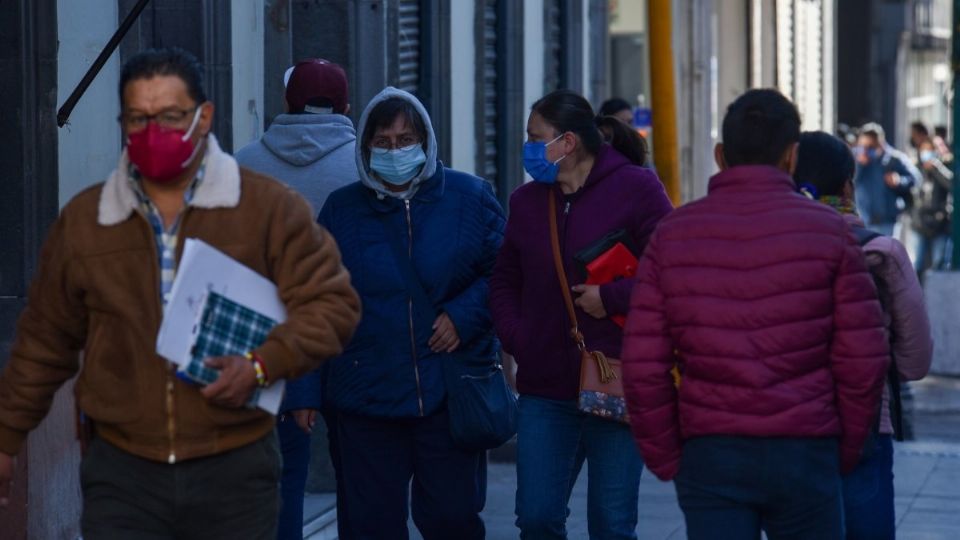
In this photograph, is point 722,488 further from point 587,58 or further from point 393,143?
point 587,58

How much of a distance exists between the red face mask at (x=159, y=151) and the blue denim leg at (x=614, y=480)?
7.39 feet

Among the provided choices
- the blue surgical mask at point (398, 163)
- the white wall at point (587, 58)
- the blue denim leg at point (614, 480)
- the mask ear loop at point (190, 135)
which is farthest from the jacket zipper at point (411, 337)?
the white wall at point (587, 58)

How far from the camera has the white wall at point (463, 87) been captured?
1310cm

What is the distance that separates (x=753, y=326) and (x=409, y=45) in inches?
284

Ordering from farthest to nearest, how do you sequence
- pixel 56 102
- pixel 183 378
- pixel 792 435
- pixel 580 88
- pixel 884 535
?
pixel 580 88 → pixel 56 102 → pixel 884 535 → pixel 792 435 → pixel 183 378

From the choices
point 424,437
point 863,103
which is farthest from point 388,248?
point 863,103

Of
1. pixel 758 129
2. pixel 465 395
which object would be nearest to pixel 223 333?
pixel 758 129

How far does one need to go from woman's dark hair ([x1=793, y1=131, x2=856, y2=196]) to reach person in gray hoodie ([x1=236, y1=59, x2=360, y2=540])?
152 cm

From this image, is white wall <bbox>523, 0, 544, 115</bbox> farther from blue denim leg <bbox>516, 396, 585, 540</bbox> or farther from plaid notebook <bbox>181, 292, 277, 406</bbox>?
plaid notebook <bbox>181, 292, 277, 406</bbox>

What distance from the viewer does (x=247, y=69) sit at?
9.95 metres

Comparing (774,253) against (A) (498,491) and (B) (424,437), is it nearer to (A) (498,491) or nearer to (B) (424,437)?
(B) (424,437)

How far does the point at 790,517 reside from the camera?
5.27 meters

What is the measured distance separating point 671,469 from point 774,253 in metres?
0.58

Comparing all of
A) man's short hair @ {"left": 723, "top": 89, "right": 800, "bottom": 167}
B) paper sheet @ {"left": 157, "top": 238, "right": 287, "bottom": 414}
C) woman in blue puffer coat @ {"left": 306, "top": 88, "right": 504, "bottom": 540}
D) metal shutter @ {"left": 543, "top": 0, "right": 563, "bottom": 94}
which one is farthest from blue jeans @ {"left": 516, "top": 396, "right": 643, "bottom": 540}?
metal shutter @ {"left": 543, "top": 0, "right": 563, "bottom": 94}
